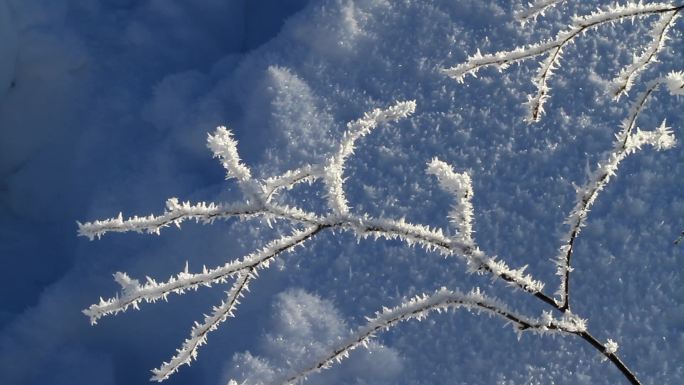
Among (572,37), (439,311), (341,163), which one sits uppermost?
(572,37)

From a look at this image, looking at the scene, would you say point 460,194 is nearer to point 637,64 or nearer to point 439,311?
point 439,311

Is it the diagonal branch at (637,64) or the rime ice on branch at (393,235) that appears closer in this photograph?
the rime ice on branch at (393,235)

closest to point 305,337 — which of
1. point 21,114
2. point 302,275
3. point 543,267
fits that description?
point 302,275

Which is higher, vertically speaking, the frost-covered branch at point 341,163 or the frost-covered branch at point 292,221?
the frost-covered branch at point 341,163

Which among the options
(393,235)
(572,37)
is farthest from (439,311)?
(572,37)

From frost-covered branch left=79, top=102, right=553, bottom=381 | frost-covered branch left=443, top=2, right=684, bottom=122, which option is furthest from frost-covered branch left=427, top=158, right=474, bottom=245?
frost-covered branch left=443, top=2, right=684, bottom=122

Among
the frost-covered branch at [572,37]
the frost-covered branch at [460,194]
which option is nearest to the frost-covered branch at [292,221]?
the frost-covered branch at [460,194]

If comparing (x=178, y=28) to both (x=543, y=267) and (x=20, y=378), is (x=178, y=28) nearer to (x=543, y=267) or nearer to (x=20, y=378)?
(x=20, y=378)

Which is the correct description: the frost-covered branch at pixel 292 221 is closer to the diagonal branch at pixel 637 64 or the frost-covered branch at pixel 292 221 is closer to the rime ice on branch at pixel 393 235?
the rime ice on branch at pixel 393 235

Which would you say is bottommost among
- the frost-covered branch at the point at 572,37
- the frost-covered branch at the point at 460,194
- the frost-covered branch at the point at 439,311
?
the frost-covered branch at the point at 439,311

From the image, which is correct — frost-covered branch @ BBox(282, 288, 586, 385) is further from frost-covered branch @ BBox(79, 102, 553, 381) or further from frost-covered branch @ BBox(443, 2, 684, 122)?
frost-covered branch @ BBox(443, 2, 684, 122)

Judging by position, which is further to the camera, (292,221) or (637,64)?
(637,64)
